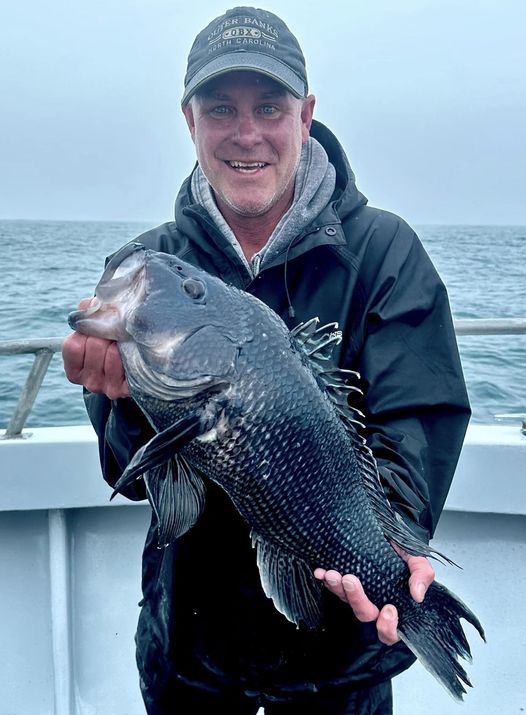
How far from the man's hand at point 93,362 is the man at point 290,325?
0.26 feet

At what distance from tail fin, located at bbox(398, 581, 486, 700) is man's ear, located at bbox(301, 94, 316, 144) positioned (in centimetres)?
168

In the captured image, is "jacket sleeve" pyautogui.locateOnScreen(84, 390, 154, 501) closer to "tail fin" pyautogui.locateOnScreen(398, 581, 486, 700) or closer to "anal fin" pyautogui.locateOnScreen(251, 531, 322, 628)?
"anal fin" pyautogui.locateOnScreen(251, 531, 322, 628)

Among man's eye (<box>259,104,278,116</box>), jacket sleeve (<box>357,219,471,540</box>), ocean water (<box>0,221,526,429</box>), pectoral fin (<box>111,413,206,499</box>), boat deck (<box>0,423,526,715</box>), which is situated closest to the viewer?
pectoral fin (<box>111,413,206,499</box>)

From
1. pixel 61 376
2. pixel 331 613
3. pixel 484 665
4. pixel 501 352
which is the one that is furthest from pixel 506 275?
pixel 331 613

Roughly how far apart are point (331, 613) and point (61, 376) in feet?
22.2

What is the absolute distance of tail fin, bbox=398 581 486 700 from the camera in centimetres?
212

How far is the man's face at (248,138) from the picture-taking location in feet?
8.19

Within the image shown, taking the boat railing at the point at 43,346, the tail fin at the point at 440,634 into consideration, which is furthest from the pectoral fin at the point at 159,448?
the boat railing at the point at 43,346

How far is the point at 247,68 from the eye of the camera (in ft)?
7.93

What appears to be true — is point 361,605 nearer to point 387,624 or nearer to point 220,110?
point 387,624

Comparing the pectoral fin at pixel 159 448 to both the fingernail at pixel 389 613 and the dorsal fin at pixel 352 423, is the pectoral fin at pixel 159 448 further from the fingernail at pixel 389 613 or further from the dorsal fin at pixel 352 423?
the fingernail at pixel 389 613

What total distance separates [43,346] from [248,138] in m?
1.45

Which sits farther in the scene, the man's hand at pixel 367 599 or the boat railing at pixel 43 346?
the boat railing at pixel 43 346

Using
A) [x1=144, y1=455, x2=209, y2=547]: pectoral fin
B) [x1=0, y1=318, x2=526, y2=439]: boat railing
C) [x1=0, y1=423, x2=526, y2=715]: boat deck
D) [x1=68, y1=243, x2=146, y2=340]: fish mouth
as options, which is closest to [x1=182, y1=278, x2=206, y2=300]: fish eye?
[x1=68, y1=243, x2=146, y2=340]: fish mouth
